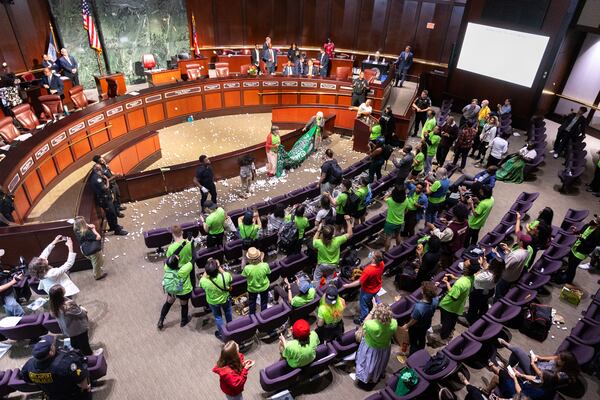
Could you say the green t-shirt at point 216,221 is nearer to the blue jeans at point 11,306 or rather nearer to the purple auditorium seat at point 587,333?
the blue jeans at point 11,306

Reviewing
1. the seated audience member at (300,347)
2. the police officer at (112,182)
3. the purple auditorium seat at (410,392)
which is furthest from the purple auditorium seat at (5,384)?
the purple auditorium seat at (410,392)

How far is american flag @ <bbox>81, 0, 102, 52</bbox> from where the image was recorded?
1377cm

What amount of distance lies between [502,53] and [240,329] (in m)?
13.2

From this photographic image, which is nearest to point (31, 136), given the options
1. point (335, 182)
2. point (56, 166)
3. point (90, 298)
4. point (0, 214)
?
point (56, 166)

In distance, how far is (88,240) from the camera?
6.91 metres

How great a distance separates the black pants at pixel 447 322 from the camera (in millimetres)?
6062

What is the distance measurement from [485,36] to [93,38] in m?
13.5

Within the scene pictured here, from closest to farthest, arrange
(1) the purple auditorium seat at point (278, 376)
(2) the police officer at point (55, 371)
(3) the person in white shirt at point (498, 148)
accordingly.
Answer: (2) the police officer at point (55, 371) → (1) the purple auditorium seat at point (278, 376) → (3) the person in white shirt at point (498, 148)

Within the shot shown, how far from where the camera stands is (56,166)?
34.1 ft

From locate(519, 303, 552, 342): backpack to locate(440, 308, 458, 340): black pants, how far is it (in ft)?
3.95

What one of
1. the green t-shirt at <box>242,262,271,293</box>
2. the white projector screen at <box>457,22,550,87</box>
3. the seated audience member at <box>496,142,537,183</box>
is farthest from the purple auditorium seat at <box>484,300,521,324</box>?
the white projector screen at <box>457,22,550,87</box>

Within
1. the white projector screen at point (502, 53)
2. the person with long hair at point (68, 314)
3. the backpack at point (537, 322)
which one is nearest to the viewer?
the person with long hair at point (68, 314)

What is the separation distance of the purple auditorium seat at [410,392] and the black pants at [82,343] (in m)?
3.99

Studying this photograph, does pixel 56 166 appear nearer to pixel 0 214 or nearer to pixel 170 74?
pixel 0 214
